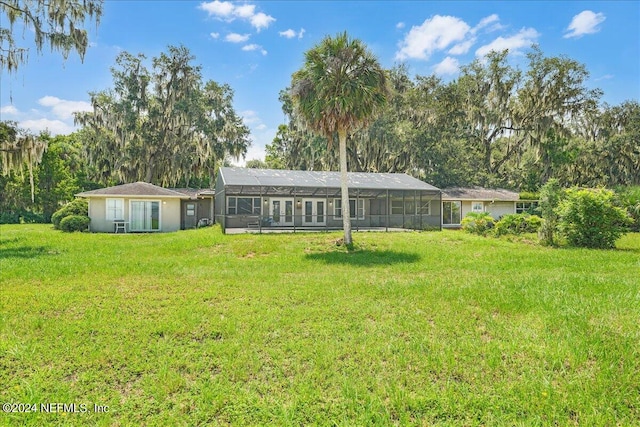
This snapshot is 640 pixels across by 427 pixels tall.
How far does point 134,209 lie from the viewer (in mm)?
20172

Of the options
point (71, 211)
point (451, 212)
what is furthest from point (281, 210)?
point (451, 212)

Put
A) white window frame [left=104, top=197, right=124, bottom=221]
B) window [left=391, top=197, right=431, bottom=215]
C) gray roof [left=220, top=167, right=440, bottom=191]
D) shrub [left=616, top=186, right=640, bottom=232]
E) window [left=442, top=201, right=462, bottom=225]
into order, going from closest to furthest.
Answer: shrub [left=616, top=186, right=640, bottom=232]
gray roof [left=220, top=167, right=440, bottom=191]
white window frame [left=104, top=197, right=124, bottom=221]
window [left=391, top=197, right=431, bottom=215]
window [left=442, top=201, right=462, bottom=225]

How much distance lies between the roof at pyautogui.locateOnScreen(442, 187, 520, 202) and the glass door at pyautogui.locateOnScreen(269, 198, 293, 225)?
10576 millimetres

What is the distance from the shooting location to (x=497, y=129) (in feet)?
95.4

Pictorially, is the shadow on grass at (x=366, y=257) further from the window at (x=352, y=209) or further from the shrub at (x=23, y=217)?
the shrub at (x=23, y=217)

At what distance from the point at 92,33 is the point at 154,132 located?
1300cm

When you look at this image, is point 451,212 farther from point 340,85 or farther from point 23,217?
point 23,217

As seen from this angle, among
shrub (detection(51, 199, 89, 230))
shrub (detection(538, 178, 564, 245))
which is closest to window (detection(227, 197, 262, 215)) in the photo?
shrub (detection(51, 199, 89, 230))

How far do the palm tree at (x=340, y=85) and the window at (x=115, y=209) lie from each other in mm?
12974

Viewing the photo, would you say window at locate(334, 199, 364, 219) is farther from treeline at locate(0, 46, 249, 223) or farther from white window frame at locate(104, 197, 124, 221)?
white window frame at locate(104, 197, 124, 221)

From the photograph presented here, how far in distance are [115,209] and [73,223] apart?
208cm

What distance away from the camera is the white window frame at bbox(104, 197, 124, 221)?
19781mm

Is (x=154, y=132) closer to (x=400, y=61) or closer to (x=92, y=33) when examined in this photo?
(x=92, y=33)

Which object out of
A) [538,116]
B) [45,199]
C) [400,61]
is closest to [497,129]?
[538,116]
